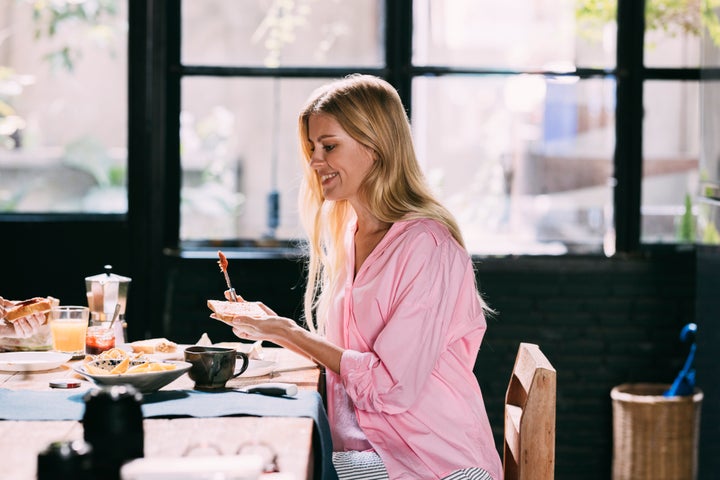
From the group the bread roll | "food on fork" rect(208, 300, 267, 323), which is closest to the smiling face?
"food on fork" rect(208, 300, 267, 323)

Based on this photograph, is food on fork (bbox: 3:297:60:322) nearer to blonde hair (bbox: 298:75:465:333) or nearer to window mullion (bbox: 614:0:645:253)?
blonde hair (bbox: 298:75:465:333)

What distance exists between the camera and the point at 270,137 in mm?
4234

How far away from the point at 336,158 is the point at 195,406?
0.72 metres

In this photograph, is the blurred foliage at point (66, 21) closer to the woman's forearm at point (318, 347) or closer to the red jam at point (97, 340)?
the red jam at point (97, 340)

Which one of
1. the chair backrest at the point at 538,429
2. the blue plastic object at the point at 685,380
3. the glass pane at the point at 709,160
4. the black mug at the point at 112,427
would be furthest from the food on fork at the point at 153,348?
the blue plastic object at the point at 685,380

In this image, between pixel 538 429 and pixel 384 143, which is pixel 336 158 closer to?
pixel 384 143

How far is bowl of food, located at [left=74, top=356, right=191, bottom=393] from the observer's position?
2018mm

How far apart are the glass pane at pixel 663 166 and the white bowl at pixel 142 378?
2659 millimetres

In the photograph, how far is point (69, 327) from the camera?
2.54 metres

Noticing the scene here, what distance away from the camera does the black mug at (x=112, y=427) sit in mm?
1233

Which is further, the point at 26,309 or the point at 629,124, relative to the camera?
the point at 629,124

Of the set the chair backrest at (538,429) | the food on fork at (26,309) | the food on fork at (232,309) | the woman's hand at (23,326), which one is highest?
the food on fork at (232,309)

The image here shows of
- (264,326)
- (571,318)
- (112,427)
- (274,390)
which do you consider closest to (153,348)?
(264,326)

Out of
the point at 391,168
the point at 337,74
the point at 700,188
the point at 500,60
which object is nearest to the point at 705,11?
the point at 700,188
